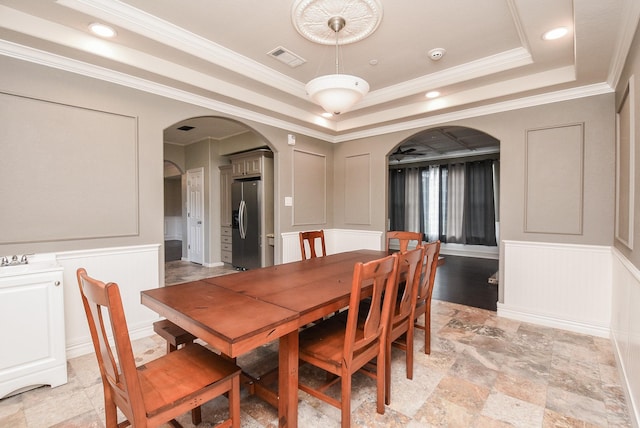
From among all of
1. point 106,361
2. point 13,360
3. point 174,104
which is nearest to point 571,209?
point 106,361

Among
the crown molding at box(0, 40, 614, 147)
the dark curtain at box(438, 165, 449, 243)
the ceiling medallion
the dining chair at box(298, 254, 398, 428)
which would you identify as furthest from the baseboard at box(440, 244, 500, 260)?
the dining chair at box(298, 254, 398, 428)

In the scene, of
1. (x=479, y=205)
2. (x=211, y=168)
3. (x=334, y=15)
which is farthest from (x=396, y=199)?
(x=334, y=15)

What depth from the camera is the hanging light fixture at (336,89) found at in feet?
6.84

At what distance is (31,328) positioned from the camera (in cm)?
201

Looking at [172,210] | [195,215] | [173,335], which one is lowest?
[173,335]

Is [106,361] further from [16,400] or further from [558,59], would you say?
[558,59]

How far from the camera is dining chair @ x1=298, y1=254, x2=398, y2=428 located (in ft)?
4.91

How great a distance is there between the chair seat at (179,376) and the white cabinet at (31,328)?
3.95 feet

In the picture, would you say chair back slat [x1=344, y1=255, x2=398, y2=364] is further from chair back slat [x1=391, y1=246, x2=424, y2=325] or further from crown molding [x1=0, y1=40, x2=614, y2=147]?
crown molding [x1=0, y1=40, x2=614, y2=147]

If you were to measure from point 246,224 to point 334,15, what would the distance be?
3993mm

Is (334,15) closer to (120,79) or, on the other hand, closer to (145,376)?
(120,79)

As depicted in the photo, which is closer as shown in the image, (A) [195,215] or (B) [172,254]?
(A) [195,215]

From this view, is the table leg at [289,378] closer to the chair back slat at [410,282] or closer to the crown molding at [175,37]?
the chair back slat at [410,282]

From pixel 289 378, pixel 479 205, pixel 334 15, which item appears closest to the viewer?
pixel 289 378
